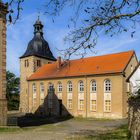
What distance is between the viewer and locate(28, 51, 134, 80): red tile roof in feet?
143

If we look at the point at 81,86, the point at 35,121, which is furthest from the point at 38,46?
the point at 35,121

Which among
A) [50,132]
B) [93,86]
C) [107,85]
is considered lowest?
[50,132]

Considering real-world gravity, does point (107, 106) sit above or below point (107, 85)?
below

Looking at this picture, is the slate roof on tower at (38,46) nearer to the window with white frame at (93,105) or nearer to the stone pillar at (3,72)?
the window with white frame at (93,105)

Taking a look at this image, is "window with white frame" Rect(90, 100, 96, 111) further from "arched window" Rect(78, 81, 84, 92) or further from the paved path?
the paved path

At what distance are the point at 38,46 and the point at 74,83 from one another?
15.8 m

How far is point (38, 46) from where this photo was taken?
60.1 m

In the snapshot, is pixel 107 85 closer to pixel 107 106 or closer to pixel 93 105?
pixel 107 106

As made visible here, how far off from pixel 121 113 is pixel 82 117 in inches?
274

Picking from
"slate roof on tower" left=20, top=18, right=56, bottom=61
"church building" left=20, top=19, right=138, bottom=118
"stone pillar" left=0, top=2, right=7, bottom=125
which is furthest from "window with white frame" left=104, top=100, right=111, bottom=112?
"slate roof on tower" left=20, top=18, right=56, bottom=61

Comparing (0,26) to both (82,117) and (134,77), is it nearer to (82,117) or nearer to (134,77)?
(134,77)

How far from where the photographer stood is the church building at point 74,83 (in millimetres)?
42094

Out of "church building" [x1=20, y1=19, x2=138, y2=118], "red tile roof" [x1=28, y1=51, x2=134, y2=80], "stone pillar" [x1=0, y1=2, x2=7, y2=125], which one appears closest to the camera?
"stone pillar" [x1=0, y1=2, x2=7, y2=125]

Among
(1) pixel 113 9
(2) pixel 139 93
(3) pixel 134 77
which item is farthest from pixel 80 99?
(1) pixel 113 9
